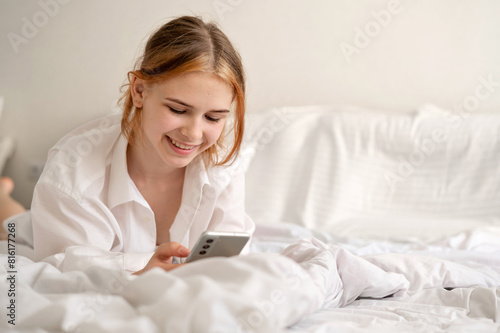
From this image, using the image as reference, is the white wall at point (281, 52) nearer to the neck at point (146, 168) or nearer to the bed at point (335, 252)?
the bed at point (335, 252)

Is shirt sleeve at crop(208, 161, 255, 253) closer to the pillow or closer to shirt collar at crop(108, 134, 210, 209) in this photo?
shirt collar at crop(108, 134, 210, 209)

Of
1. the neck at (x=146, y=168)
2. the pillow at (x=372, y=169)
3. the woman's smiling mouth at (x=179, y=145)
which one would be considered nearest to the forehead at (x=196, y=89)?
the woman's smiling mouth at (x=179, y=145)

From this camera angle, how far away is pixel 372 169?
7.09ft

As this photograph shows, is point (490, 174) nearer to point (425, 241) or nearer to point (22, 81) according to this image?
point (425, 241)

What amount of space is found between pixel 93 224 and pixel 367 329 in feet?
2.37

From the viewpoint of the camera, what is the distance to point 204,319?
670 mm

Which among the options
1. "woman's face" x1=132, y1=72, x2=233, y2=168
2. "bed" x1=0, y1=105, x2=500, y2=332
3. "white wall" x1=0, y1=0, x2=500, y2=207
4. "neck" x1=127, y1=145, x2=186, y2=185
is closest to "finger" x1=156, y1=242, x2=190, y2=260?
"bed" x1=0, y1=105, x2=500, y2=332

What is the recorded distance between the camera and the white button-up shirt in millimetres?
1291

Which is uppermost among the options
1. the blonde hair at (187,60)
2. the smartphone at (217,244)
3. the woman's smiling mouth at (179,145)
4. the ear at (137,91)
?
the blonde hair at (187,60)

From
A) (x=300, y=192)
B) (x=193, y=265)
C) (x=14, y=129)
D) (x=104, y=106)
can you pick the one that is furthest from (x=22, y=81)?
(x=193, y=265)

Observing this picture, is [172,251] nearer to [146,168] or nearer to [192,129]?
[192,129]

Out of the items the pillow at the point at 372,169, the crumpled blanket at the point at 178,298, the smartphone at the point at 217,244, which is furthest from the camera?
the pillow at the point at 372,169

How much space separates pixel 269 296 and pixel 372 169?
1.52m

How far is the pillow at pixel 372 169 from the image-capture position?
79.7 inches
